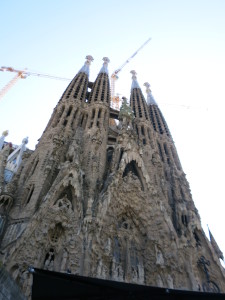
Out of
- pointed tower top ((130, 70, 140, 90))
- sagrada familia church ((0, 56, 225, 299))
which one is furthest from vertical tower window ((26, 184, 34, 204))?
pointed tower top ((130, 70, 140, 90))

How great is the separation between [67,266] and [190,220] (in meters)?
10.3

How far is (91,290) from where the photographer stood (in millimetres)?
5266

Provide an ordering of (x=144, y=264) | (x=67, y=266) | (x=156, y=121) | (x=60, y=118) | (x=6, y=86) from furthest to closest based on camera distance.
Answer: (x=6, y=86) → (x=156, y=121) → (x=60, y=118) → (x=144, y=264) → (x=67, y=266)

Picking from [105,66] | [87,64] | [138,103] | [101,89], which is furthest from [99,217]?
[105,66]

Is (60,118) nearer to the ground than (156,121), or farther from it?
nearer to the ground

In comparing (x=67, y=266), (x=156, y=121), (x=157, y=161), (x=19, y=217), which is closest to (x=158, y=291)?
(x=67, y=266)

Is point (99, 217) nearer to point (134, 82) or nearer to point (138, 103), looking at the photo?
point (138, 103)

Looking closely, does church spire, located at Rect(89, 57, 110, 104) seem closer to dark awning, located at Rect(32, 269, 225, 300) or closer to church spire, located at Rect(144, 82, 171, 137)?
church spire, located at Rect(144, 82, 171, 137)

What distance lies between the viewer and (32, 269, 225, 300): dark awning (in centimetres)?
494

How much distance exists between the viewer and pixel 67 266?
38.6 ft

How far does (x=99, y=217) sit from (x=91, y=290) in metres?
8.85

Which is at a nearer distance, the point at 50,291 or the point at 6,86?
the point at 50,291

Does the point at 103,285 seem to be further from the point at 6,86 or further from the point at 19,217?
the point at 6,86

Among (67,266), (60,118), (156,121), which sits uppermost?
(156,121)
